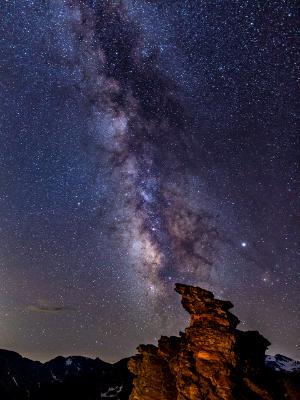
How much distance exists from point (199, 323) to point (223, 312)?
3436 mm

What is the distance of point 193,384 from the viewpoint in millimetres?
40938

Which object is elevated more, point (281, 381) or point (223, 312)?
point (223, 312)

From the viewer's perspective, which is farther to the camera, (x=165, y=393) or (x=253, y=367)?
(x=165, y=393)

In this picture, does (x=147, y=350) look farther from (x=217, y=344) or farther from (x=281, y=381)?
(x=281, y=381)

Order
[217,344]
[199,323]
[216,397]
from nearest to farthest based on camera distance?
[216,397]
[217,344]
[199,323]

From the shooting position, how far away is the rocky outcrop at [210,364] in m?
40.3

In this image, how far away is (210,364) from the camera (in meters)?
41.4

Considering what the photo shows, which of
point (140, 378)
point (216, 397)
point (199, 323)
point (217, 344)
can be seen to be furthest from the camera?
point (140, 378)

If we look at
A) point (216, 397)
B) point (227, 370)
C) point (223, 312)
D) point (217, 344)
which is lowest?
point (216, 397)

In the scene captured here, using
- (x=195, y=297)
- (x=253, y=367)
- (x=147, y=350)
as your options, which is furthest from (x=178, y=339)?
(x=253, y=367)

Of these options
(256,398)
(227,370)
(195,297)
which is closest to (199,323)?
(195,297)

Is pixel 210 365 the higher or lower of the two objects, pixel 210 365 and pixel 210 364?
the lower

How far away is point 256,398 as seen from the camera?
39.8m

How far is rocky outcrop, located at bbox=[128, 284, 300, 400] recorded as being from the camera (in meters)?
40.3
